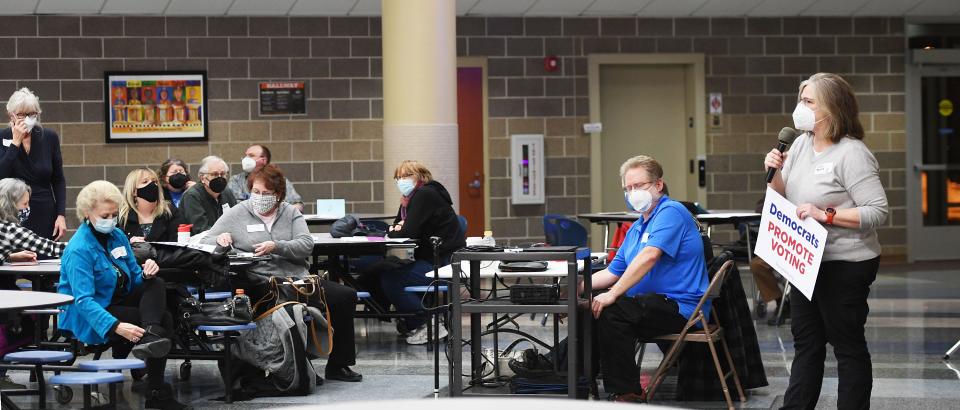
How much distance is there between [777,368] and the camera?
6.60 m

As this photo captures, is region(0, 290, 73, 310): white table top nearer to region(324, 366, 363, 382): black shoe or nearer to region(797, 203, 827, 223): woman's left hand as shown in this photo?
region(324, 366, 363, 382): black shoe

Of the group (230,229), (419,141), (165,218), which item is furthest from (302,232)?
(419,141)

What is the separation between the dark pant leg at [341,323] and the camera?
640cm

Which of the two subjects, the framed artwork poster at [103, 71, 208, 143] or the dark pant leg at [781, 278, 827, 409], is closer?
the dark pant leg at [781, 278, 827, 409]

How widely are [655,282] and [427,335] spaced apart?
2.32 meters

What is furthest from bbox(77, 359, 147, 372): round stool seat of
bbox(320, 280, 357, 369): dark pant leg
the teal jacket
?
bbox(320, 280, 357, 369): dark pant leg

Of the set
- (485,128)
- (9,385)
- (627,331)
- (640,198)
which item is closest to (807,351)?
(627,331)

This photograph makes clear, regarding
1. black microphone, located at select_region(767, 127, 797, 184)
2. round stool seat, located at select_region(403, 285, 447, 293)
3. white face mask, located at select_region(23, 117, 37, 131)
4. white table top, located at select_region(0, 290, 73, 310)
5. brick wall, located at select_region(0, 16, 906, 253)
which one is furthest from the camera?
brick wall, located at select_region(0, 16, 906, 253)

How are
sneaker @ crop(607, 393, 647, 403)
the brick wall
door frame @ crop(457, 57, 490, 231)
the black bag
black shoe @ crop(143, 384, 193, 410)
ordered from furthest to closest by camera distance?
door frame @ crop(457, 57, 490, 231) < the brick wall < the black bag < black shoe @ crop(143, 384, 193, 410) < sneaker @ crop(607, 393, 647, 403)

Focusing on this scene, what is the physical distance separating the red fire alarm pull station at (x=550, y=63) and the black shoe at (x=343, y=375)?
6.11m

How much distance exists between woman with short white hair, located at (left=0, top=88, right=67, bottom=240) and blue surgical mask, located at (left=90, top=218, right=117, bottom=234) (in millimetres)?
1846

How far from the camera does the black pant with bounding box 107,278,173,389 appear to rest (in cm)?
557

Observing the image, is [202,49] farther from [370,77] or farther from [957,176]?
[957,176]

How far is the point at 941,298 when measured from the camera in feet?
31.7
